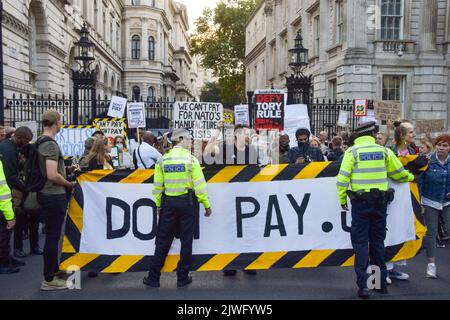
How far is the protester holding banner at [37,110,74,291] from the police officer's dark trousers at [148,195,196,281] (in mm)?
1113

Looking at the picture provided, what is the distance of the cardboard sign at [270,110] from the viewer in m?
10.7

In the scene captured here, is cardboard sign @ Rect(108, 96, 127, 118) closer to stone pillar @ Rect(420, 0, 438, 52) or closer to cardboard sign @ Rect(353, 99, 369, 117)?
cardboard sign @ Rect(353, 99, 369, 117)

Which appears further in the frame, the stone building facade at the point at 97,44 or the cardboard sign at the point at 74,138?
the stone building facade at the point at 97,44

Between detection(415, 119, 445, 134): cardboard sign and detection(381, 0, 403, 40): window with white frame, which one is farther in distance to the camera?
detection(381, 0, 403, 40): window with white frame

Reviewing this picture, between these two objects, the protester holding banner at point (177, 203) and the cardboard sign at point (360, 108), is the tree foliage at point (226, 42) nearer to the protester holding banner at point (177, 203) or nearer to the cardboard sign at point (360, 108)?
the cardboard sign at point (360, 108)

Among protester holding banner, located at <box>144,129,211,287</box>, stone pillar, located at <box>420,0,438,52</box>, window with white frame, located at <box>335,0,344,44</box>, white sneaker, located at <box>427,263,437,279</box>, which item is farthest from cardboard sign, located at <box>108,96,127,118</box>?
stone pillar, located at <box>420,0,438,52</box>

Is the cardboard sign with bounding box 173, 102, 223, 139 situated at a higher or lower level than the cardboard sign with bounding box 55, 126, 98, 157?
higher

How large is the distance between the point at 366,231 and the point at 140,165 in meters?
4.41

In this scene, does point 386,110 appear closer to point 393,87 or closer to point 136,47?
point 393,87

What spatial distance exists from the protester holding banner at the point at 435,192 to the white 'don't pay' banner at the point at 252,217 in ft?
1.41

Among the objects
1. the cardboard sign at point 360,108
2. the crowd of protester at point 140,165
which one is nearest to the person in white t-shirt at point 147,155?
the crowd of protester at point 140,165

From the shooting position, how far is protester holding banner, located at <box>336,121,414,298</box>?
5488 millimetres

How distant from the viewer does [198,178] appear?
5938 millimetres

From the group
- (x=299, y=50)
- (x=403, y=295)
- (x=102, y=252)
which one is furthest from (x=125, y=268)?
(x=299, y=50)
